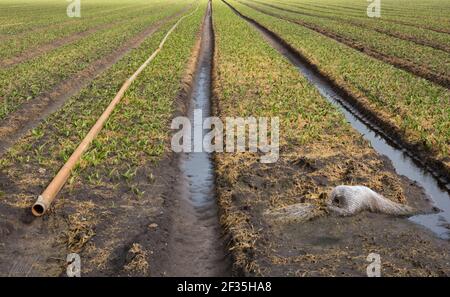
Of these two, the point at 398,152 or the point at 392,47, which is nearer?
the point at 398,152

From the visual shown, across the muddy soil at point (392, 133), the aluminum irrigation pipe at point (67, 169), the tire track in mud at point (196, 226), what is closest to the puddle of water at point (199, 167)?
the tire track in mud at point (196, 226)

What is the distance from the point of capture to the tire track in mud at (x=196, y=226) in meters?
7.74

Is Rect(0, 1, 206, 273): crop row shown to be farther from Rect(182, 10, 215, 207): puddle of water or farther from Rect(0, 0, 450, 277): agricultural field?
Rect(182, 10, 215, 207): puddle of water

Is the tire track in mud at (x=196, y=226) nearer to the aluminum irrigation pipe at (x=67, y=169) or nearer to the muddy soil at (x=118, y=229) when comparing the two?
the muddy soil at (x=118, y=229)

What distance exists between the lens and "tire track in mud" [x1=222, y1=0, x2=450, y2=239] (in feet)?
30.1

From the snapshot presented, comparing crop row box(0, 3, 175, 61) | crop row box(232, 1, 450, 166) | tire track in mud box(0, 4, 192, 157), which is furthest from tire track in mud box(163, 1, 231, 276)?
crop row box(0, 3, 175, 61)

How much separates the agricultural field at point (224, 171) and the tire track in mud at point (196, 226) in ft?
0.11

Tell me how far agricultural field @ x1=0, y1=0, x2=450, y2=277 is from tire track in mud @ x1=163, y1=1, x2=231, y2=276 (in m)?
0.03

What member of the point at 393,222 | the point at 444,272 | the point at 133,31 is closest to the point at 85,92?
the point at 393,222

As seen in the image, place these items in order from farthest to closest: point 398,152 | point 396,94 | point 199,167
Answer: point 396,94, point 398,152, point 199,167

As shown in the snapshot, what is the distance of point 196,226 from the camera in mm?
9148

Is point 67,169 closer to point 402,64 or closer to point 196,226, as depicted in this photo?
point 196,226

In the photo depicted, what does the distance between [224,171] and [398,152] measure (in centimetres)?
502

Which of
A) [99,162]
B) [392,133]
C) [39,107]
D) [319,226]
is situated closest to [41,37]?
[39,107]
